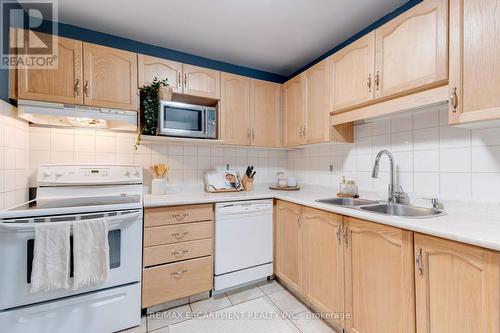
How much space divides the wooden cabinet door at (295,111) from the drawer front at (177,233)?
1.30m

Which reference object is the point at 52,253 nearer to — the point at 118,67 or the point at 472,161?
the point at 118,67

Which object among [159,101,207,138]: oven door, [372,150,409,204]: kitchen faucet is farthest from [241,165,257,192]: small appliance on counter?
[372,150,409,204]: kitchen faucet

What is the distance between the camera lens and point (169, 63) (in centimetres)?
211

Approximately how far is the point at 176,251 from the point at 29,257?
0.89m

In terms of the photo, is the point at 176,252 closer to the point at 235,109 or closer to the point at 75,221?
the point at 75,221

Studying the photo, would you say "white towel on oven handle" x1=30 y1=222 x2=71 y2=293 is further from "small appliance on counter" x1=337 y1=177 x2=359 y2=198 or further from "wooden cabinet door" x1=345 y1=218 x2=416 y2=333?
"small appliance on counter" x1=337 y1=177 x2=359 y2=198

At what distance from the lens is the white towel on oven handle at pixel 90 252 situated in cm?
142

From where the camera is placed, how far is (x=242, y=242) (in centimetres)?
210

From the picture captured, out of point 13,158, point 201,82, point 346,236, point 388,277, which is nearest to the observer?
point 388,277

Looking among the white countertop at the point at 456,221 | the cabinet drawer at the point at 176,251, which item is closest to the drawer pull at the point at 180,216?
the white countertop at the point at 456,221

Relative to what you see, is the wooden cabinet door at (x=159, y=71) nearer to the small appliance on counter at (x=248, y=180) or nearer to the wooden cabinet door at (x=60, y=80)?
the wooden cabinet door at (x=60, y=80)

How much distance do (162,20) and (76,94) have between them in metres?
0.92

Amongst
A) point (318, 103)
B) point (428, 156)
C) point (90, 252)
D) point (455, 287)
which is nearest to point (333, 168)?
point (318, 103)

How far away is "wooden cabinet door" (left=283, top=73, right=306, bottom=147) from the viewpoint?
7.82 ft
